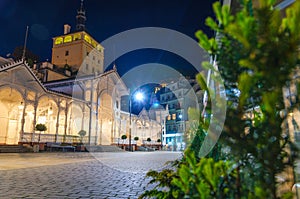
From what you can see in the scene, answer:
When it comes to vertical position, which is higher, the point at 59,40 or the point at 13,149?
the point at 59,40

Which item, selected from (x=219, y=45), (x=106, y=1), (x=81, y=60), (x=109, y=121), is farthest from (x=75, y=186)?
(x=106, y=1)

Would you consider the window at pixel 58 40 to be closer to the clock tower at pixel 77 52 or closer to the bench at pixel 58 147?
the clock tower at pixel 77 52

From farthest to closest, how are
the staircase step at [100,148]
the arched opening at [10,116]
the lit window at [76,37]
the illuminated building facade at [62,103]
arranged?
1. the lit window at [76,37]
2. the staircase step at [100,148]
3. the arched opening at [10,116]
4. the illuminated building facade at [62,103]

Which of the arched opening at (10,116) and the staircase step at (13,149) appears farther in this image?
the arched opening at (10,116)

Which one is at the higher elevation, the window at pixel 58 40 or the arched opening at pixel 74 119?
the window at pixel 58 40

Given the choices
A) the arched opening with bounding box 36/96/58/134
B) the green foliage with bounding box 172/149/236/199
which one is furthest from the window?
the green foliage with bounding box 172/149/236/199

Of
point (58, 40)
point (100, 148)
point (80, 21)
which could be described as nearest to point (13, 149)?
point (100, 148)

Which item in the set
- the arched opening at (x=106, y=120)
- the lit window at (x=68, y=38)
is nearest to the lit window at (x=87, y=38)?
the lit window at (x=68, y=38)

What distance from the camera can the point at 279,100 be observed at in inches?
43.2

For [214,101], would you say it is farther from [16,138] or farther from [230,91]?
[16,138]

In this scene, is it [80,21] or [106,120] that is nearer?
[106,120]

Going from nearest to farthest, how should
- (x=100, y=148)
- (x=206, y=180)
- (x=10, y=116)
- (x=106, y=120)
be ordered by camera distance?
(x=206, y=180)
(x=10, y=116)
(x=100, y=148)
(x=106, y=120)

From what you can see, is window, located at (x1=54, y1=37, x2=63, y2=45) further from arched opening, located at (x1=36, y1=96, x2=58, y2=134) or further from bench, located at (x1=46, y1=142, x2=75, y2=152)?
bench, located at (x1=46, y1=142, x2=75, y2=152)

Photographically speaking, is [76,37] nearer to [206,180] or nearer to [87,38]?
[87,38]
